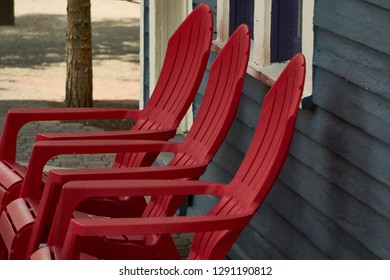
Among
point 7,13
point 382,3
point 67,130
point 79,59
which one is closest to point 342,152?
point 382,3

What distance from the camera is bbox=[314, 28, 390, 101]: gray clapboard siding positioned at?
192 inches

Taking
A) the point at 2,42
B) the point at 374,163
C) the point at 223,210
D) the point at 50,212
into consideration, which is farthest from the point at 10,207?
the point at 2,42

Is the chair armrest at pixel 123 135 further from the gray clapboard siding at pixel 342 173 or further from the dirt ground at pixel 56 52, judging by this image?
the dirt ground at pixel 56 52

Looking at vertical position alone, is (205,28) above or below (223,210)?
above

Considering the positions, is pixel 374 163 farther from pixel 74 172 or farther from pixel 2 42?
pixel 2 42

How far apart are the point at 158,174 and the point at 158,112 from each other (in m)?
1.50

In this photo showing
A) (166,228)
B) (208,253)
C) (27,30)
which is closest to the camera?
(166,228)

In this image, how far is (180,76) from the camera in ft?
23.4

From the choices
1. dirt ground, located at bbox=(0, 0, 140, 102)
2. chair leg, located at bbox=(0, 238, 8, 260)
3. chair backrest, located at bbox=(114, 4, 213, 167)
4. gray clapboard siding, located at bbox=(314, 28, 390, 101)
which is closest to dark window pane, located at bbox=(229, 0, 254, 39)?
chair backrest, located at bbox=(114, 4, 213, 167)

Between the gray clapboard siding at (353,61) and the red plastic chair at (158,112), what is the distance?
137 cm

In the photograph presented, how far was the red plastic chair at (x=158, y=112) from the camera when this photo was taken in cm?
671

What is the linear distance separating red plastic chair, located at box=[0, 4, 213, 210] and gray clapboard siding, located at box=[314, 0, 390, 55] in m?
1.42

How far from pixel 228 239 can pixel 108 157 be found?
514 centimetres

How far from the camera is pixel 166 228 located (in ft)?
16.3
